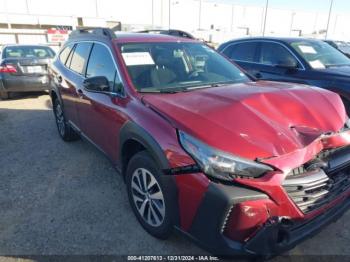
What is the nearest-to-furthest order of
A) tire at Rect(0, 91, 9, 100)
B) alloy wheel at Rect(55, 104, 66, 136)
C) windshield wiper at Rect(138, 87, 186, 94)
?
windshield wiper at Rect(138, 87, 186, 94)
alloy wheel at Rect(55, 104, 66, 136)
tire at Rect(0, 91, 9, 100)

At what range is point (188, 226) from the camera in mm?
2293

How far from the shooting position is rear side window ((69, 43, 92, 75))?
414 centimetres

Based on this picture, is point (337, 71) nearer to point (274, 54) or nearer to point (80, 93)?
point (274, 54)

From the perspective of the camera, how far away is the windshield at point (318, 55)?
570cm

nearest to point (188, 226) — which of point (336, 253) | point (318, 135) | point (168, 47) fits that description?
point (318, 135)

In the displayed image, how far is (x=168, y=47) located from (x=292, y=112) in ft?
5.69

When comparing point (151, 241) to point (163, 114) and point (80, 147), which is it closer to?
point (163, 114)

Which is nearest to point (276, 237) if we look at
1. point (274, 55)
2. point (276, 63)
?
point (276, 63)

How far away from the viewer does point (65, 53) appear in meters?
5.09

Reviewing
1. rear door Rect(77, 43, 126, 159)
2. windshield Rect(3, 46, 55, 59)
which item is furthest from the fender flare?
windshield Rect(3, 46, 55, 59)

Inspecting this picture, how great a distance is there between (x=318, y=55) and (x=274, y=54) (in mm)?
807

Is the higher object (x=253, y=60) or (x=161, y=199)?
(x=253, y=60)

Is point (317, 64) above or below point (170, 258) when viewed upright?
above

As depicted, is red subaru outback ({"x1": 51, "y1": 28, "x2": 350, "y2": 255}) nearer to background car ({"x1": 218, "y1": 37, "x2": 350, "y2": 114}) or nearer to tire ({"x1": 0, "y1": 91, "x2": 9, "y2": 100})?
background car ({"x1": 218, "y1": 37, "x2": 350, "y2": 114})
